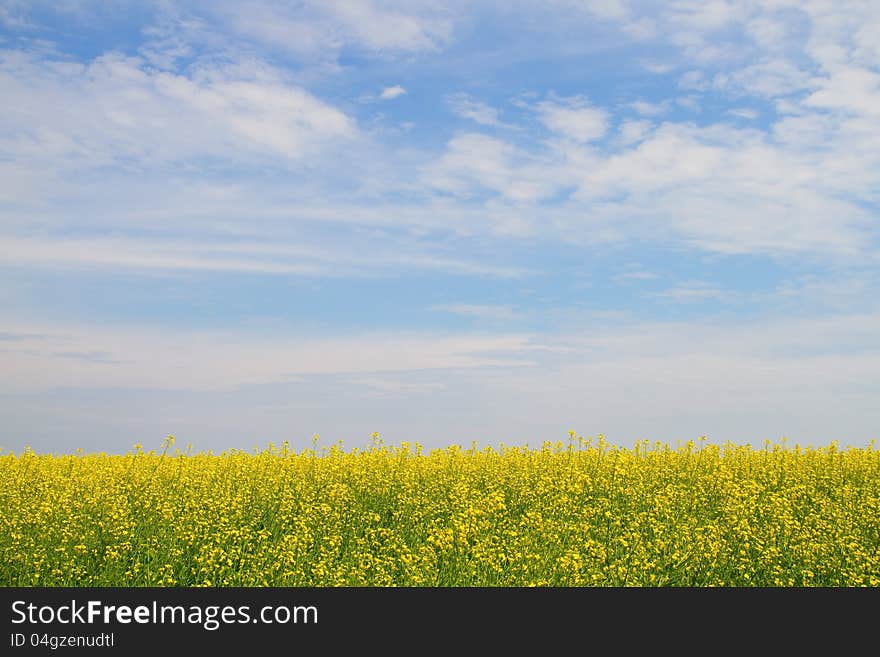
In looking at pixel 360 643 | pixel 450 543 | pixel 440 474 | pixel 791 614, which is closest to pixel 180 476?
pixel 440 474

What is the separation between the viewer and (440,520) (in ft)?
40.2

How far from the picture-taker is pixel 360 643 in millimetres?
7195

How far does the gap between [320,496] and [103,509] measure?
343cm

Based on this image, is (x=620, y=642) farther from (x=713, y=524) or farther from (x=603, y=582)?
(x=713, y=524)

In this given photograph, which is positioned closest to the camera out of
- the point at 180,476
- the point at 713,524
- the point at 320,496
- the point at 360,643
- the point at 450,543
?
the point at 360,643

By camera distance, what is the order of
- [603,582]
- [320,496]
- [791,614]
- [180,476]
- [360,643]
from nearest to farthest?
[360,643]
[791,614]
[603,582]
[320,496]
[180,476]

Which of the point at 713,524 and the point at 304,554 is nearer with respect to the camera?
the point at 304,554

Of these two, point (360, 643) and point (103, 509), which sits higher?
point (103, 509)

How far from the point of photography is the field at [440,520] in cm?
1014

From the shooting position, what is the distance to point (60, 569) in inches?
408

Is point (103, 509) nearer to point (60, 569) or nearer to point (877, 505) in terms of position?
point (60, 569)

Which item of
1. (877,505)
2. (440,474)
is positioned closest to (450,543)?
(440,474)

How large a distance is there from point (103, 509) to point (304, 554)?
4.07m

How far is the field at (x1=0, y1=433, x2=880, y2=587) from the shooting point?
33.3 feet
